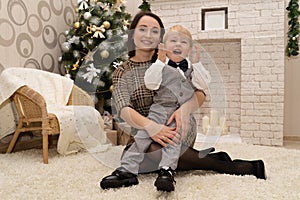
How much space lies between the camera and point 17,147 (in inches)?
107

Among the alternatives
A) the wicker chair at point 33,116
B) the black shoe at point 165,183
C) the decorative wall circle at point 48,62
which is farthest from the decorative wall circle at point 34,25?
the black shoe at point 165,183

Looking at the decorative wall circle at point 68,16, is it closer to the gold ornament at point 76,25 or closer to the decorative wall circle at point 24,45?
the gold ornament at point 76,25

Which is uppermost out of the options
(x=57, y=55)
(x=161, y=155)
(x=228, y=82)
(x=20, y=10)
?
(x=20, y=10)

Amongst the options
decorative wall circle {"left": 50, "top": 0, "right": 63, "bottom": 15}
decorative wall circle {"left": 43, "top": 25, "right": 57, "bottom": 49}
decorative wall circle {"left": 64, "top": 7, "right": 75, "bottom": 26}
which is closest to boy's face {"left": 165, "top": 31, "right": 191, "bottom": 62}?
decorative wall circle {"left": 43, "top": 25, "right": 57, "bottom": 49}

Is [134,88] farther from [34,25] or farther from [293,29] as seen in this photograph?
[293,29]

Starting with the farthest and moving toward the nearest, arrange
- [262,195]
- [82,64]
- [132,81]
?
[82,64] < [132,81] < [262,195]

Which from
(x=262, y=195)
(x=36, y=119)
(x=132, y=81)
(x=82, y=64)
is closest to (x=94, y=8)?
(x=82, y=64)

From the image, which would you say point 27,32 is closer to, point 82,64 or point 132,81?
point 82,64

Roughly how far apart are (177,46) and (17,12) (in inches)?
76.5

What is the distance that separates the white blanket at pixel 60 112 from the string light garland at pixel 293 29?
7.86 feet

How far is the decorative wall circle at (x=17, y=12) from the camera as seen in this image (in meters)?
2.83

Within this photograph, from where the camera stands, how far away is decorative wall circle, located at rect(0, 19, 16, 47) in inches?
107

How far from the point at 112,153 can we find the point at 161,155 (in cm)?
99

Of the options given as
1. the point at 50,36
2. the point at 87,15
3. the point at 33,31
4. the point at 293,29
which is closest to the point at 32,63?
the point at 33,31
